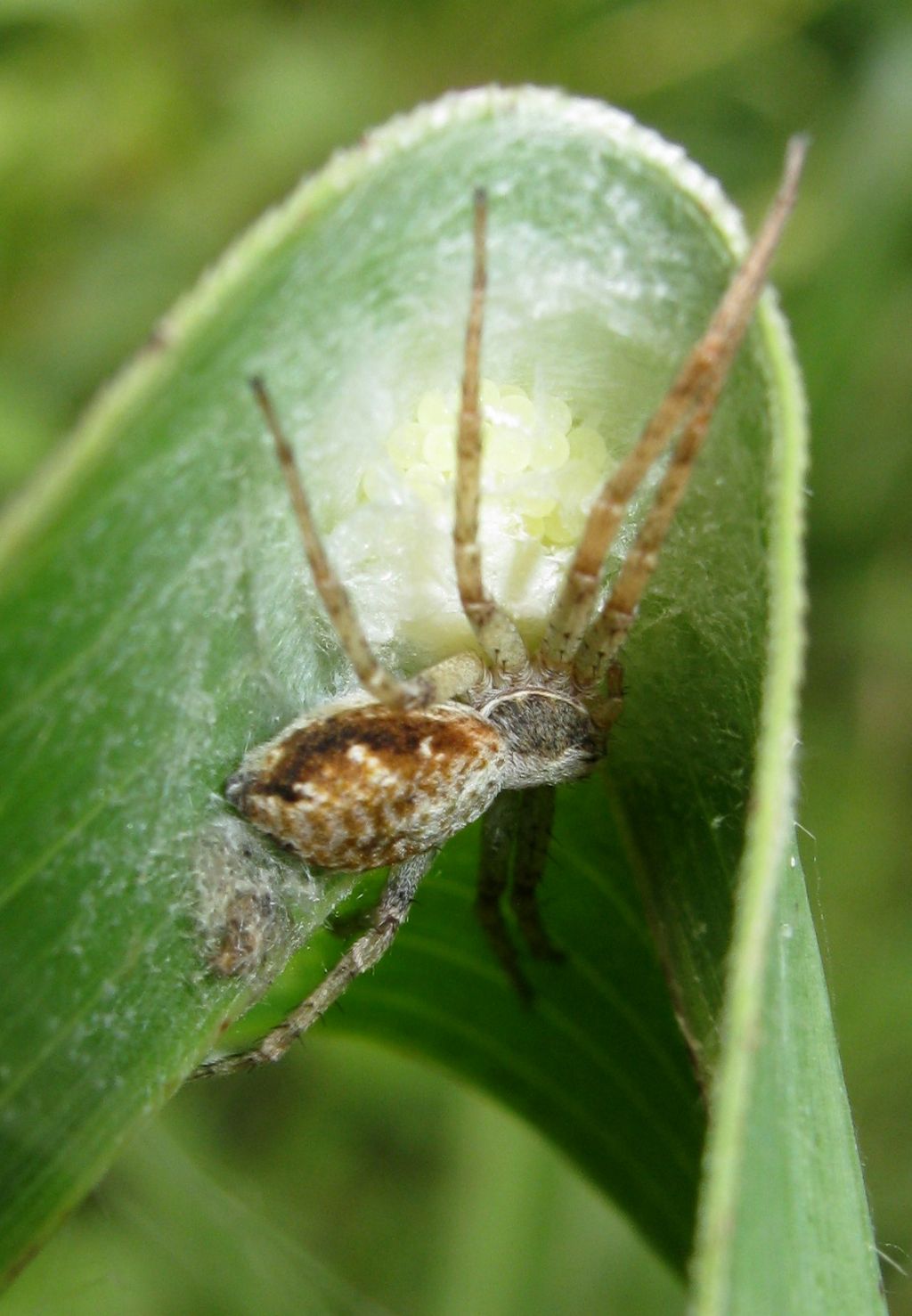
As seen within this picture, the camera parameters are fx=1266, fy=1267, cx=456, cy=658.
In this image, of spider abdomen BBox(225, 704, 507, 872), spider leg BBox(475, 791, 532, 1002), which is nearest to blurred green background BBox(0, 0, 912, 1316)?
spider leg BBox(475, 791, 532, 1002)

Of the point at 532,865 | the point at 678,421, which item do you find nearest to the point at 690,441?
the point at 678,421

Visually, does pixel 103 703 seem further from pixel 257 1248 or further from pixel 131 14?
pixel 131 14

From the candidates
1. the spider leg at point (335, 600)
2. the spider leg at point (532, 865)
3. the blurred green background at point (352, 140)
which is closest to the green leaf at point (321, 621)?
the spider leg at point (335, 600)

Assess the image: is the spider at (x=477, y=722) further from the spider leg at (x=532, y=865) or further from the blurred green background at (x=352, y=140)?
the blurred green background at (x=352, y=140)

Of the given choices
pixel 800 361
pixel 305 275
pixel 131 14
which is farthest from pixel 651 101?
pixel 305 275

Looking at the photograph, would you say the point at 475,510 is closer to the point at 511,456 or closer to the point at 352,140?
the point at 511,456

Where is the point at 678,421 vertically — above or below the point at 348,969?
above
